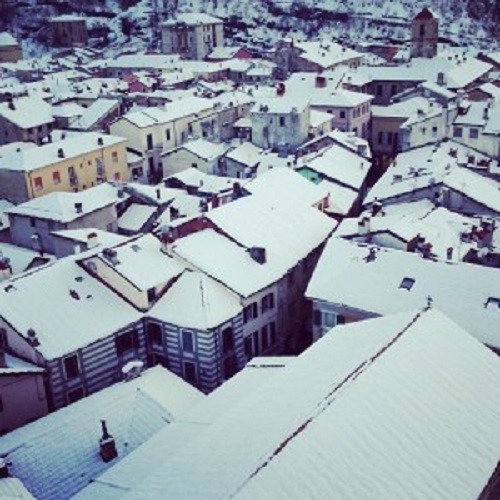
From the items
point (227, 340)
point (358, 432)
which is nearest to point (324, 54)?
point (227, 340)

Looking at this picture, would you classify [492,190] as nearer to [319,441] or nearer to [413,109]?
[413,109]

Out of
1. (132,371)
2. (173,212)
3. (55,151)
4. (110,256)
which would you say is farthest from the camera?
(55,151)

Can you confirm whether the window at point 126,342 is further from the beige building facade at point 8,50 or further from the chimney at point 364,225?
the beige building facade at point 8,50

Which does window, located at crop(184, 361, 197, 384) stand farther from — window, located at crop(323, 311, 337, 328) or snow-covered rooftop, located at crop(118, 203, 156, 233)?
snow-covered rooftop, located at crop(118, 203, 156, 233)

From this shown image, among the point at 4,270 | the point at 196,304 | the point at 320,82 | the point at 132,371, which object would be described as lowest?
the point at 132,371

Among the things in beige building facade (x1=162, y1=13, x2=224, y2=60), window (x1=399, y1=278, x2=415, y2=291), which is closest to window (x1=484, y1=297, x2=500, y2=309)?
window (x1=399, y1=278, x2=415, y2=291)

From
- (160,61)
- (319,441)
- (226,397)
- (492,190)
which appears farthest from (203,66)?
(319,441)

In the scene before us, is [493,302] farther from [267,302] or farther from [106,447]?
[106,447]
